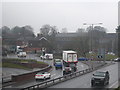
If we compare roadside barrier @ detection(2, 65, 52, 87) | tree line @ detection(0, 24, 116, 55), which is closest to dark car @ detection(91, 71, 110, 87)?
roadside barrier @ detection(2, 65, 52, 87)

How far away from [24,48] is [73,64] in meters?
61.6

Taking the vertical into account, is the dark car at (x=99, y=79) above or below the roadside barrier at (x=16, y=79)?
above

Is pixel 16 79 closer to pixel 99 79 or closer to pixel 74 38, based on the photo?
pixel 99 79

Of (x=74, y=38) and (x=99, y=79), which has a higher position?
(x=74, y=38)

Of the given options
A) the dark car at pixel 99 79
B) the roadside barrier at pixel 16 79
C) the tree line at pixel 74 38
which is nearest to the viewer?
the dark car at pixel 99 79

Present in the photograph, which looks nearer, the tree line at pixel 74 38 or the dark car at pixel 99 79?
the dark car at pixel 99 79

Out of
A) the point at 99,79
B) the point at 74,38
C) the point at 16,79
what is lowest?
the point at 16,79

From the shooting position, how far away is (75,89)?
71.4 ft

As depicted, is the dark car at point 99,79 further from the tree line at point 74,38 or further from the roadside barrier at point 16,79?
the tree line at point 74,38

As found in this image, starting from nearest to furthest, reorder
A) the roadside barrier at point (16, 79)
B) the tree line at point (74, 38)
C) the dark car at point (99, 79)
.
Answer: the dark car at point (99, 79) → the roadside barrier at point (16, 79) → the tree line at point (74, 38)

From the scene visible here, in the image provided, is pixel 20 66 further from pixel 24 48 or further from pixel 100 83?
pixel 24 48

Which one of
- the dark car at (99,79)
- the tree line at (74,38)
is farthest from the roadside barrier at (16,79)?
the tree line at (74,38)

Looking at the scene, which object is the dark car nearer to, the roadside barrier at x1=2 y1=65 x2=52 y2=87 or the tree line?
the roadside barrier at x1=2 y1=65 x2=52 y2=87

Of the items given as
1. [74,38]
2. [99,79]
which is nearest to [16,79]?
[99,79]
